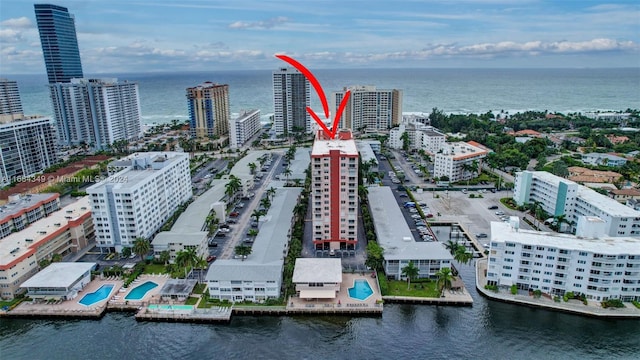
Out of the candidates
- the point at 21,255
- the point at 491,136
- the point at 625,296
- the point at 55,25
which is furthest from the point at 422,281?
the point at 55,25

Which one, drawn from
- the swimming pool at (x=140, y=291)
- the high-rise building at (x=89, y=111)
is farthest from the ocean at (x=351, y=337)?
the high-rise building at (x=89, y=111)

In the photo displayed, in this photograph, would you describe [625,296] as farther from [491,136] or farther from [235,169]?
[491,136]

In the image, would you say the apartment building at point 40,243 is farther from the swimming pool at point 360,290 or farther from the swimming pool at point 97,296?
the swimming pool at point 360,290

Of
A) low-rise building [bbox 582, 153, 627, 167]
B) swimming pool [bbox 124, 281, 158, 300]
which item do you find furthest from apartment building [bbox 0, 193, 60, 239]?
low-rise building [bbox 582, 153, 627, 167]

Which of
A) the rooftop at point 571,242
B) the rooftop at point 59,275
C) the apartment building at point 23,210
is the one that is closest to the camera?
the rooftop at point 571,242

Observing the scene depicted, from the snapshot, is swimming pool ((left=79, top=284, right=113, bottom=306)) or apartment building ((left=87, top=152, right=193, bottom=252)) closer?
swimming pool ((left=79, top=284, right=113, bottom=306))

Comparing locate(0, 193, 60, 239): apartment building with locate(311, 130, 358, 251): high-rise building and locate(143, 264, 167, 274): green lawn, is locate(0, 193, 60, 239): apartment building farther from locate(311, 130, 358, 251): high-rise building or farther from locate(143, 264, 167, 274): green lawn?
locate(311, 130, 358, 251): high-rise building
